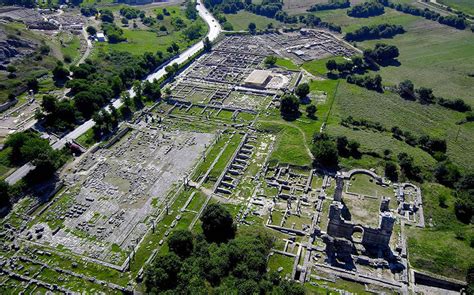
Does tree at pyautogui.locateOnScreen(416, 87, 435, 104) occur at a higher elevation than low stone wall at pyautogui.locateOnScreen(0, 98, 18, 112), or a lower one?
higher

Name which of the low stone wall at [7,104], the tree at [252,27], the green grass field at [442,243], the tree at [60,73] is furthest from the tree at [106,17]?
the green grass field at [442,243]

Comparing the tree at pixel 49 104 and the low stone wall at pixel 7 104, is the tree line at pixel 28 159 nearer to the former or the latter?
the tree at pixel 49 104

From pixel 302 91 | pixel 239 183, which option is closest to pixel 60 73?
pixel 239 183

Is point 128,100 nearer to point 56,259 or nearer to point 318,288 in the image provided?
point 56,259

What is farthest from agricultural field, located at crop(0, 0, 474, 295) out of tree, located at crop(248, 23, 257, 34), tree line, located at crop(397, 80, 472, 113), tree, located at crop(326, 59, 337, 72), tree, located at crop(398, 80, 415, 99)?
tree, located at crop(248, 23, 257, 34)

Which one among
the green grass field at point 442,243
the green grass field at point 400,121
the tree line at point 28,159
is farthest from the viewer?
the green grass field at point 400,121

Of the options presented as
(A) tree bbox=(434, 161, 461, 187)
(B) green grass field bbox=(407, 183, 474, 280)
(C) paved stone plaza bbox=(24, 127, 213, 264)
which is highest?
(A) tree bbox=(434, 161, 461, 187)

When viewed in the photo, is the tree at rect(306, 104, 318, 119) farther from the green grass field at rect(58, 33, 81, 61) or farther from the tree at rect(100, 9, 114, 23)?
the tree at rect(100, 9, 114, 23)
